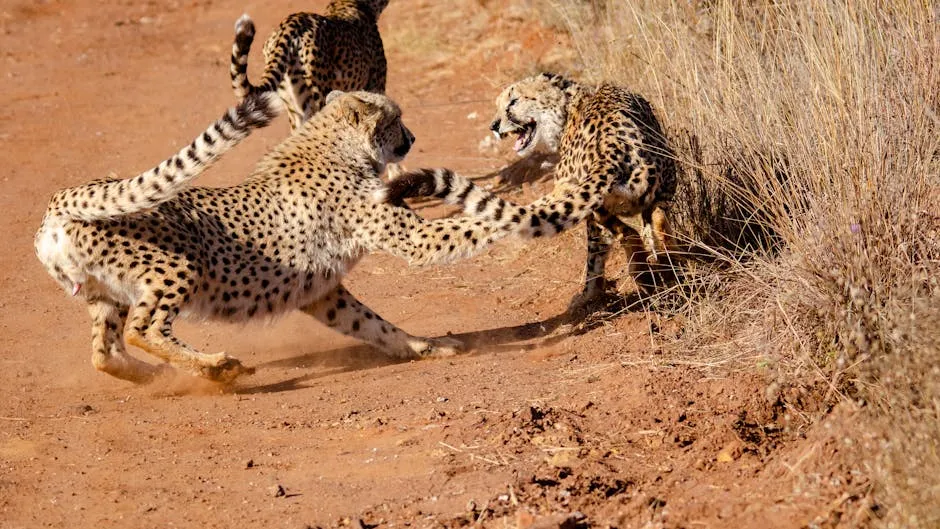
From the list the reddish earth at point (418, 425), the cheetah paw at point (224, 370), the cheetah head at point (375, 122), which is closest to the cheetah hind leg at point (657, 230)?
the reddish earth at point (418, 425)

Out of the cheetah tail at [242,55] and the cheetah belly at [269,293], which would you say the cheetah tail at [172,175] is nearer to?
the cheetah belly at [269,293]

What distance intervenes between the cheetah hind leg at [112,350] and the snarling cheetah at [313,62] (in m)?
2.46

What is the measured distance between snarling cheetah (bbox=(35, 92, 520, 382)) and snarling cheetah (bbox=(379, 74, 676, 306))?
380 mm

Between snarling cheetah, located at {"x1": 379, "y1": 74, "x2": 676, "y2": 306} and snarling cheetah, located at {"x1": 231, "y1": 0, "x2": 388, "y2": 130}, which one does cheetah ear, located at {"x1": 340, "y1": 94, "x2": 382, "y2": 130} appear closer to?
snarling cheetah, located at {"x1": 379, "y1": 74, "x2": 676, "y2": 306}

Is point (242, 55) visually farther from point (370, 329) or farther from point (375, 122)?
point (370, 329)

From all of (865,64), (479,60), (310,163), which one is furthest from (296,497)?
(479,60)

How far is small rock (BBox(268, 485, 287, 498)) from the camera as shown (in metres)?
3.96

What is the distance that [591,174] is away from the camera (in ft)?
17.1

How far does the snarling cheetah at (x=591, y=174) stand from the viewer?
16.2ft

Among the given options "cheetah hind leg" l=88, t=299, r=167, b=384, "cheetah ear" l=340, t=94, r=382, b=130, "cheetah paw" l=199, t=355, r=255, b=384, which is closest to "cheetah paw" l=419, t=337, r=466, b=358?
"cheetah paw" l=199, t=355, r=255, b=384

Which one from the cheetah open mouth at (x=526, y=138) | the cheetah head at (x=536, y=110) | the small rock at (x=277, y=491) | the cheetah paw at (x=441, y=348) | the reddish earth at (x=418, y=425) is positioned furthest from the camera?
the cheetah open mouth at (x=526, y=138)

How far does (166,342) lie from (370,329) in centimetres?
110

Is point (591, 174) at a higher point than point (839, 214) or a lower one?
lower

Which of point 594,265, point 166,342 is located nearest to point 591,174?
point 594,265
